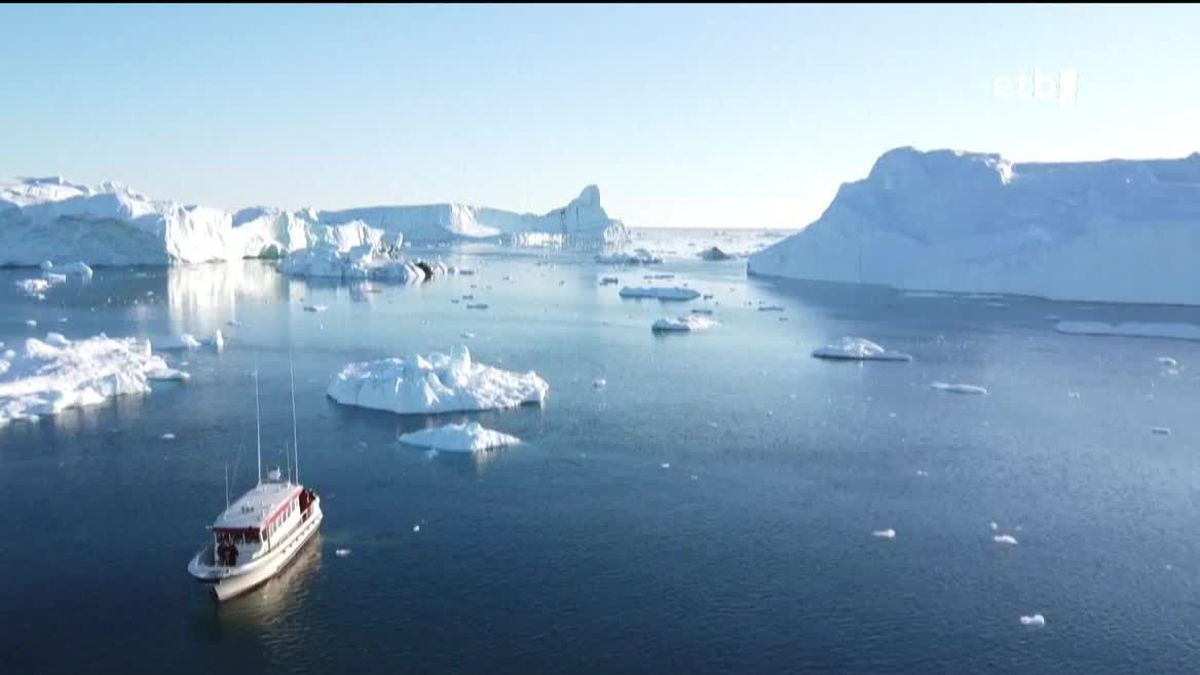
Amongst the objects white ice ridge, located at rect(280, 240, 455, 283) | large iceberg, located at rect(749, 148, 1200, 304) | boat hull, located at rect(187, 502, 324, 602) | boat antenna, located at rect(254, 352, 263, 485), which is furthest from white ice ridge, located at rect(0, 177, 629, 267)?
boat hull, located at rect(187, 502, 324, 602)

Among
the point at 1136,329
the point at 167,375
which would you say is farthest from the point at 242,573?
the point at 1136,329

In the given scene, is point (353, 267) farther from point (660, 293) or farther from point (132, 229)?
point (660, 293)

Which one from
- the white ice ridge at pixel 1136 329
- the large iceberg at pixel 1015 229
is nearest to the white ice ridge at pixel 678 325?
the white ice ridge at pixel 1136 329

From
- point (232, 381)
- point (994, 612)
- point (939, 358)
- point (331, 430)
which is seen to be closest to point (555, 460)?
point (331, 430)

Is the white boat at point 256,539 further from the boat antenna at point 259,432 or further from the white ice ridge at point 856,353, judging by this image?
the white ice ridge at point 856,353

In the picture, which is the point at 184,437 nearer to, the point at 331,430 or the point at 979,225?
the point at 331,430

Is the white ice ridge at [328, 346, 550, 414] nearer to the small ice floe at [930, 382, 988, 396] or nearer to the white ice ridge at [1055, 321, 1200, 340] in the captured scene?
the small ice floe at [930, 382, 988, 396]
